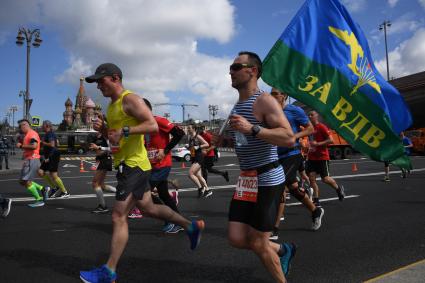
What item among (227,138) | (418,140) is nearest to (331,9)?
(227,138)

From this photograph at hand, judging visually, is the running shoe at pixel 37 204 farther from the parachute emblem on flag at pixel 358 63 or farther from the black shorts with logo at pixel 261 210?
the parachute emblem on flag at pixel 358 63

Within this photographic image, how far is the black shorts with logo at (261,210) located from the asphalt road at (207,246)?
0.88 m

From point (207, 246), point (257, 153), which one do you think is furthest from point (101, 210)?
point (257, 153)

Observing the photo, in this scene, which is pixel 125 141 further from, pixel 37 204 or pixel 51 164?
pixel 51 164

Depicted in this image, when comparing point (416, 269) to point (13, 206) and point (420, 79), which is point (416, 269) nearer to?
point (13, 206)

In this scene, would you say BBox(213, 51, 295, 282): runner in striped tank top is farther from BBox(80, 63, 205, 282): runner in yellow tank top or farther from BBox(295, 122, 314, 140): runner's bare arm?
BBox(295, 122, 314, 140): runner's bare arm

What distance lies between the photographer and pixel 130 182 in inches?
138

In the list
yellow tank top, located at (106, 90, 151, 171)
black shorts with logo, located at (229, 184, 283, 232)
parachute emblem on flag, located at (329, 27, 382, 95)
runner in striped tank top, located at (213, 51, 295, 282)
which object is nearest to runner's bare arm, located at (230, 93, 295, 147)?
runner in striped tank top, located at (213, 51, 295, 282)

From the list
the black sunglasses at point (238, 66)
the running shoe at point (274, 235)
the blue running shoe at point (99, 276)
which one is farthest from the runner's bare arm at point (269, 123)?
the running shoe at point (274, 235)

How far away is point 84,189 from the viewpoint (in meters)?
10.6

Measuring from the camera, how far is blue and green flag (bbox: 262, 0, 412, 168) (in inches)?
161

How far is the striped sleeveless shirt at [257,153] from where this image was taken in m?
2.83

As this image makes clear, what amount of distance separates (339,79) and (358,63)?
362mm

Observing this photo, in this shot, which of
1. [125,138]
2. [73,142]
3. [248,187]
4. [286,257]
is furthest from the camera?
[73,142]
